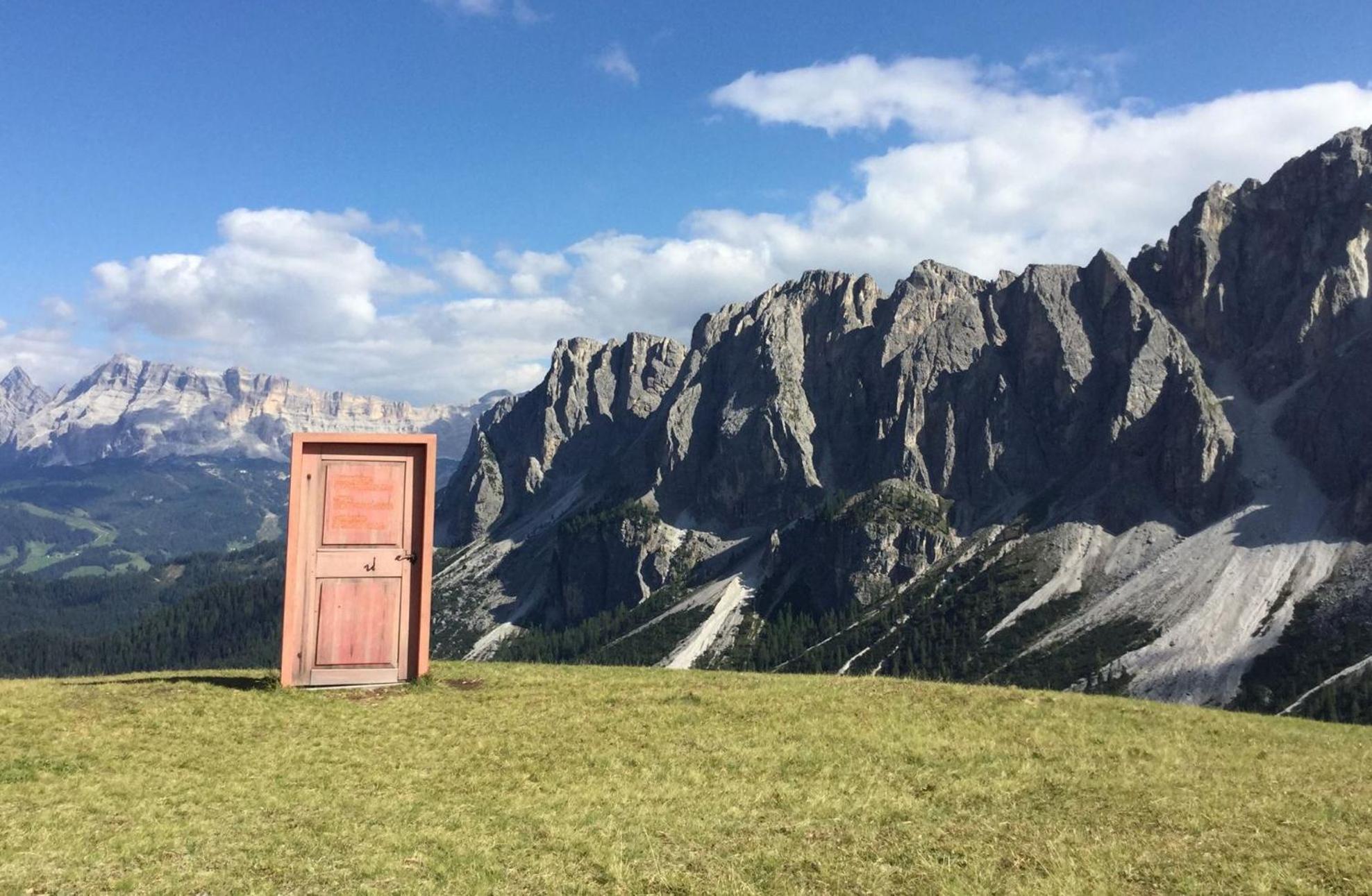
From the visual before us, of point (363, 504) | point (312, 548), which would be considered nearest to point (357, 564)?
point (312, 548)

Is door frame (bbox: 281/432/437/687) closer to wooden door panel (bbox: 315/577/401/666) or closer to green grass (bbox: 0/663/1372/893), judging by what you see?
wooden door panel (bbox: 315/577/401/666)

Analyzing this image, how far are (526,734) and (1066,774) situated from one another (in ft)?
46.7

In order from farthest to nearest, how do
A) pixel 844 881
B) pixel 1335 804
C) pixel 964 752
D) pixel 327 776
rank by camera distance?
pixel 964 752, pixel 327 776, pixel 1335 804, pixel 844 881

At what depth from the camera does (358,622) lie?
29.7m

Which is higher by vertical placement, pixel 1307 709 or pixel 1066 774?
pixel 1066 774

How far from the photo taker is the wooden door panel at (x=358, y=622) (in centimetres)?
2934

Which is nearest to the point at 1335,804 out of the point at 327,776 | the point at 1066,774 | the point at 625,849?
the point at 1066,774

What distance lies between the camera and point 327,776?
20766 millimetres

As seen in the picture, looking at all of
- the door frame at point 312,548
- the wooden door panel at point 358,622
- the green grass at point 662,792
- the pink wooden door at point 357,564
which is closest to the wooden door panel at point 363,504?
the pink wooden door at point 357,564

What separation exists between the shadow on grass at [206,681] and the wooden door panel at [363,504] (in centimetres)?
525

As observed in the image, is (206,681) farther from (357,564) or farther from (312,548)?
(357,564)

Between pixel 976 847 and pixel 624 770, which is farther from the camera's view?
pixel 624 770

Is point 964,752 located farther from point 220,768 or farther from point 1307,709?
point 1307,709

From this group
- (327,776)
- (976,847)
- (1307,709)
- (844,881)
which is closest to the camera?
(844,881)
